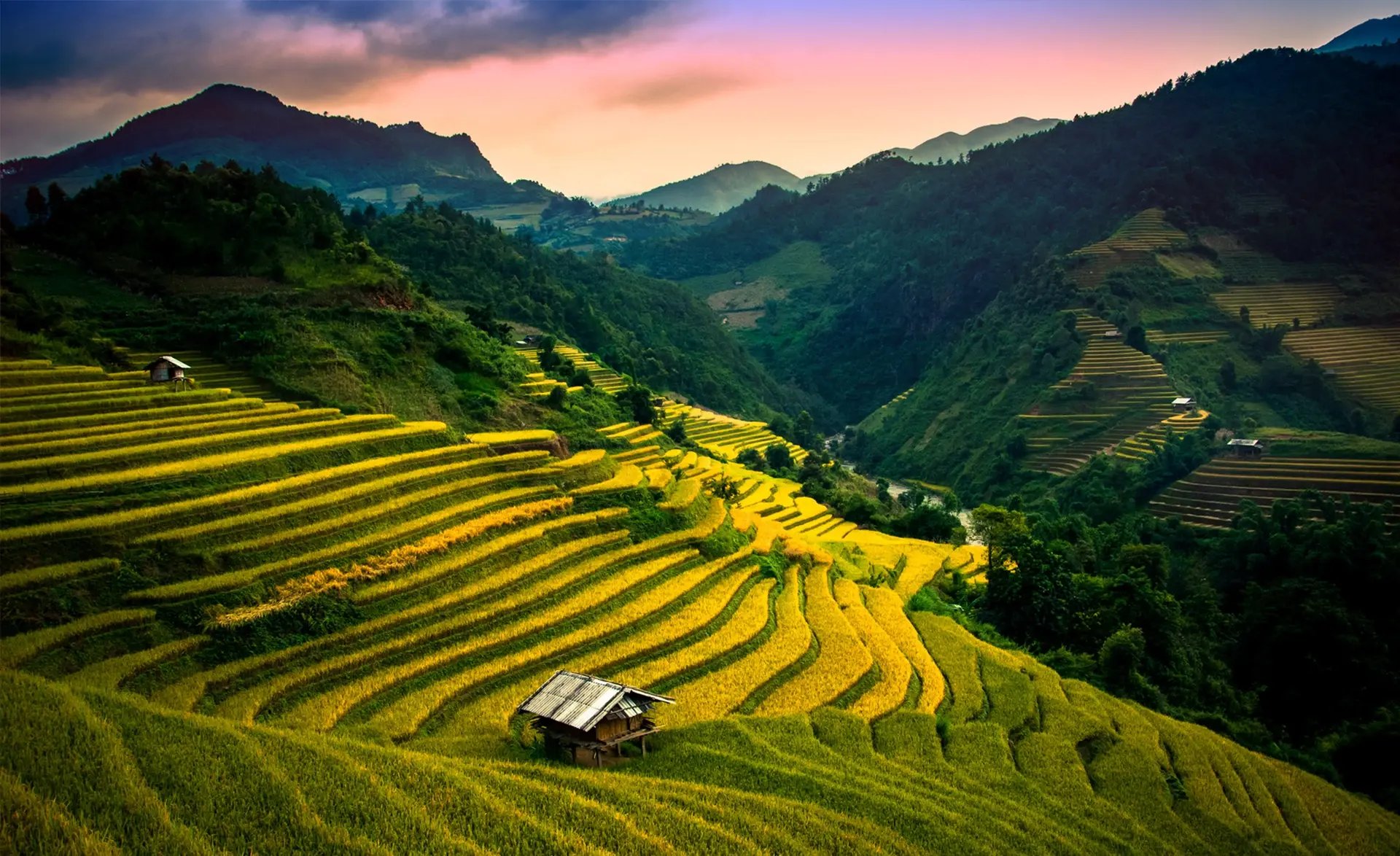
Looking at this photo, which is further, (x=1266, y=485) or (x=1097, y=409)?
(x=1097, y=409)

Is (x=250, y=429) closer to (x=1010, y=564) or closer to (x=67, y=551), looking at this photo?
(x=67, y=551)

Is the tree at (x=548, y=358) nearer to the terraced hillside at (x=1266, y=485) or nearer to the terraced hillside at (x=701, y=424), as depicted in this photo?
the terraced hillside at (x=701, y=424)

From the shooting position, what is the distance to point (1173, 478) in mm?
48562

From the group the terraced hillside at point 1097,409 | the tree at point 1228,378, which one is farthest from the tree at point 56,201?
the tree at point 1228,378

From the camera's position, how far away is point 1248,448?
4753cm

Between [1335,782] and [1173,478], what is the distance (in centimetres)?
3208

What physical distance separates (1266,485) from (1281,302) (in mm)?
36691

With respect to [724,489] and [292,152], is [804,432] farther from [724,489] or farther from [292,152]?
[292,152]

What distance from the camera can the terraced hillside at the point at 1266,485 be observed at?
138 feet

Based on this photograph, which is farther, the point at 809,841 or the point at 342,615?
the point at 342,615

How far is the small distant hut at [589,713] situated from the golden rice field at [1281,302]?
73.7 m

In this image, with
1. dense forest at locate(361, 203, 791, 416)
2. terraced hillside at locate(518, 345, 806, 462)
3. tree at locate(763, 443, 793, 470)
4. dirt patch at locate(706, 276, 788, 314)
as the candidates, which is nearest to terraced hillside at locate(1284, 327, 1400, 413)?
terraced hillside at locate(518, 345, 806, 462)

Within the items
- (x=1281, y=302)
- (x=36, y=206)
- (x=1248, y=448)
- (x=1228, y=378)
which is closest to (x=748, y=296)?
(x=1281, y=302)

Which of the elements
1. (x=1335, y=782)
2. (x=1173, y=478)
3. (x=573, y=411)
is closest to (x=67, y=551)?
(x=573, y=411)
